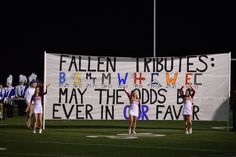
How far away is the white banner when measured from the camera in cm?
2511

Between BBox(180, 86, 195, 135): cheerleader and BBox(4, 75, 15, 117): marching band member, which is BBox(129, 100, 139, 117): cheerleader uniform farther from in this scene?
BBox(4, 75, 15, 117): marching band member

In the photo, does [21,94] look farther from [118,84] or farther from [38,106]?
[38,106]

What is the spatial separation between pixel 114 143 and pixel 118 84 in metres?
6.60

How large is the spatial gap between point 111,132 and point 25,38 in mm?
39201

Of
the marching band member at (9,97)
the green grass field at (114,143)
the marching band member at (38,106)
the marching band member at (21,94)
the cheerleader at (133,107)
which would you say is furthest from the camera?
the marching band member at (21,94)

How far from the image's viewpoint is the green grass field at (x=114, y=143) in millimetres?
16141

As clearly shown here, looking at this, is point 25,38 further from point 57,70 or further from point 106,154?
point 106,154

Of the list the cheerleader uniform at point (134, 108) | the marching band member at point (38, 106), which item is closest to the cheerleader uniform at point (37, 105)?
the marching band member at point (38, 106)

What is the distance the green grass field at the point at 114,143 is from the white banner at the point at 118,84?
144 centimetres

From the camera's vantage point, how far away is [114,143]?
61.8ft

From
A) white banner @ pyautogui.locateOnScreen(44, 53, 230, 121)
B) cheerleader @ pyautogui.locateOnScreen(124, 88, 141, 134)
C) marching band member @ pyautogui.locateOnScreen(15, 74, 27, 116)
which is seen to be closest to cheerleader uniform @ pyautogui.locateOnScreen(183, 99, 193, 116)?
cheerleader @ pyautogui.locateOnScreen(124, 88, 141, 134)

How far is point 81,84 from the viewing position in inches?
993

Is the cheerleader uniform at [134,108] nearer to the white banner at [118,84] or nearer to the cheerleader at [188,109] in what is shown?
the cheerleader at [188,109]

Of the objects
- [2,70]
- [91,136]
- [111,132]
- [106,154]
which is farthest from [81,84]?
[2,70]
